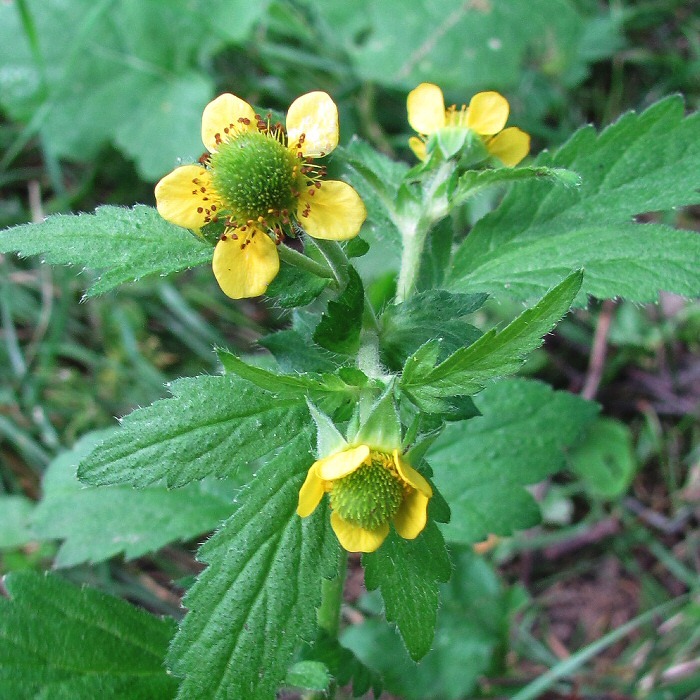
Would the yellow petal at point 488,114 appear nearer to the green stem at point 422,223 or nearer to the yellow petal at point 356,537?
the green stem at point 422,223

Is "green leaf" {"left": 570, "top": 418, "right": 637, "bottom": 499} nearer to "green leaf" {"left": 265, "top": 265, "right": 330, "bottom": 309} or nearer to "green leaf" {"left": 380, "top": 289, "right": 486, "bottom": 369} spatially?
"green leaf" {"left": 380, "top": 289, "right": 486, "bottom": 369}

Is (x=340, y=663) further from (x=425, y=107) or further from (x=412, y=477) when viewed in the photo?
(x=425, y=107)

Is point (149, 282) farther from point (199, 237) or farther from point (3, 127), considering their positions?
point (199, 237)

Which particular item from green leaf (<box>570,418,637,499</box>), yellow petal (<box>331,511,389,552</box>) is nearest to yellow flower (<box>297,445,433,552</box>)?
yellow petal (<box>331,511,389,552</box>)

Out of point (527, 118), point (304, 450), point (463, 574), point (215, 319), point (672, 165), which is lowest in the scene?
point (463, 574)

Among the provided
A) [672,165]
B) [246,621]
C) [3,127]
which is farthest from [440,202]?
[3,127]

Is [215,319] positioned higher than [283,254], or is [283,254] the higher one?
[283,254]

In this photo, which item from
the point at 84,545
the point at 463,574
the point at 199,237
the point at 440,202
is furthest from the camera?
the point at 463,574
